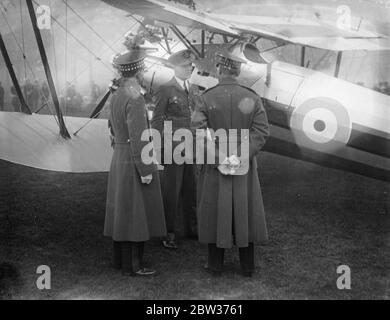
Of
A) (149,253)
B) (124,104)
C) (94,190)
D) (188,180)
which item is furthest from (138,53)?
(94,190)

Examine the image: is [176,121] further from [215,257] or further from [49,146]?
[49,146]

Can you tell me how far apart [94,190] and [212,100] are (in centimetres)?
378

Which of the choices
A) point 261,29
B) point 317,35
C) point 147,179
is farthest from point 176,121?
point 317,35

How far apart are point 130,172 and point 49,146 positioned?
2.21 m

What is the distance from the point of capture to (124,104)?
3.89m

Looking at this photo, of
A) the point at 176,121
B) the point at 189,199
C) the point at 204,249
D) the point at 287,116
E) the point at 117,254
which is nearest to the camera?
the point at 117,254

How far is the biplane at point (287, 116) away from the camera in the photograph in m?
5.36

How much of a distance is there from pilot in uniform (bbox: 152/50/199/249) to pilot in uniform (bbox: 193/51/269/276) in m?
0.98

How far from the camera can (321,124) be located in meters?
5.50

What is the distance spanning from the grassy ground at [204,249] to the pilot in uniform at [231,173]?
0.44m

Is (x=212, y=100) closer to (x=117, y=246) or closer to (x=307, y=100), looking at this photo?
(x=117, y=246)

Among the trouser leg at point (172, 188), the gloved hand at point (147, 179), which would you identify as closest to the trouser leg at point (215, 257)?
the gloved hand at point (147, 179)

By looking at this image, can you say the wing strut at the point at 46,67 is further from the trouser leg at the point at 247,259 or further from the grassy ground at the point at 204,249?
the trouser leg at the point at 247,259

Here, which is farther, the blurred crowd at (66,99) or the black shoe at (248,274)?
the blurred crowd at (66,99)
